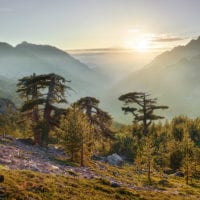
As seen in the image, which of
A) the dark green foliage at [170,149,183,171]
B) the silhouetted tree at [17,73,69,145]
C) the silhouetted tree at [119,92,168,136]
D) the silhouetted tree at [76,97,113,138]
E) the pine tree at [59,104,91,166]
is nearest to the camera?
the pine tree at [59,104,91,166]

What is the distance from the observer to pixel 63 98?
229 feet

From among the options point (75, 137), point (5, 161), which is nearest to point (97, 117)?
point (75, 137)

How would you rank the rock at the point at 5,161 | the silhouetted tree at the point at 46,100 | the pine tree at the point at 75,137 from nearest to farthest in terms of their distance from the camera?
the rock at the point at 5,161 < the pine tree at the point at 75,137 < the silhouetted tree at the point at 46,100

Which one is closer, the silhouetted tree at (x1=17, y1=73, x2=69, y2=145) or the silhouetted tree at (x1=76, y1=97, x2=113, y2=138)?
the silhouetted tree at (x1=17, y1=73, x2=69, y2=145)

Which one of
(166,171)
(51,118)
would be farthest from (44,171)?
(166,171)

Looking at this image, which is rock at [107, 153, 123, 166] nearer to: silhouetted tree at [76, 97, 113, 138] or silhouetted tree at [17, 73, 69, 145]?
silhouetted tree at [76, 97, 113, 138]

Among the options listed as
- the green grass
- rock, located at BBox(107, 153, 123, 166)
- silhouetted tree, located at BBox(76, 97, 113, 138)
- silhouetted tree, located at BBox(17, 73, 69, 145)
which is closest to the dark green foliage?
rock, located at BBox(107, 153, 123, 166)

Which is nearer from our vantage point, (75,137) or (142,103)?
(75,137)

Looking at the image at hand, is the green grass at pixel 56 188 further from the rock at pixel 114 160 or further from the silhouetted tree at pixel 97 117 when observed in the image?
the rock at pixel 114 160

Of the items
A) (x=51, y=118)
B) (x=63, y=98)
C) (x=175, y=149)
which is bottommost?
(x=175, y=149)

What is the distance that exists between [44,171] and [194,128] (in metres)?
117

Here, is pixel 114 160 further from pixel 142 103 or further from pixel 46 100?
pixel 46 100

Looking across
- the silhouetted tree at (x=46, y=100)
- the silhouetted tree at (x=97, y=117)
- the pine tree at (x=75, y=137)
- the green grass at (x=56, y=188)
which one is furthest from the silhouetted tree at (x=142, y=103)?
the green grass at (x=56, y=188)

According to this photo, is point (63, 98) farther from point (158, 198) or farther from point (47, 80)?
point (158, 198)
